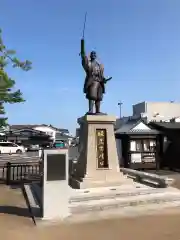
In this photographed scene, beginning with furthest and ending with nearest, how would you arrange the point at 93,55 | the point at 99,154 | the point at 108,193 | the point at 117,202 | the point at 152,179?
1. the point at 93,55
2. the point at 152,179
3. the point at 99,154
4. the point at 108,193
5. the point at 117,202

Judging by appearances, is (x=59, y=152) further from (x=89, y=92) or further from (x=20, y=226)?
(x=89, y=92)

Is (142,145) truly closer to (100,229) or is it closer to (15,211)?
(15,211)

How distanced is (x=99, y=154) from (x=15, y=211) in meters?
3.98

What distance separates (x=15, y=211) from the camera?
7.59 meters

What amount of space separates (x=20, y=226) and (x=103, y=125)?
5.34 metres

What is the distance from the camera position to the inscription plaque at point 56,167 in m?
6.87

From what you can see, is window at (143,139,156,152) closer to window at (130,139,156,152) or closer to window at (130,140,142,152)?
window at (130,139,156,152)

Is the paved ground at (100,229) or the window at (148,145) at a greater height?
the window at (148,145)

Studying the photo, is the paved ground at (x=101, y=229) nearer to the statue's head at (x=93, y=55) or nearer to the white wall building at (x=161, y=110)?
the statue's head at (x=93, y=55)

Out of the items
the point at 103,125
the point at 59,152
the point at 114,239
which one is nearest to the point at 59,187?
the point at 59,152

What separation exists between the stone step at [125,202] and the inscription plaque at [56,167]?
1.06m

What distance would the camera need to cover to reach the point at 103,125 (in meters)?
10.7

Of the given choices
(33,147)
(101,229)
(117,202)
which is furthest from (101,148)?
(33,147)

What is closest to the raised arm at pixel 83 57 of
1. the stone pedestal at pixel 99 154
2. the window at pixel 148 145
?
the stone pedestal at pixel 99 154
